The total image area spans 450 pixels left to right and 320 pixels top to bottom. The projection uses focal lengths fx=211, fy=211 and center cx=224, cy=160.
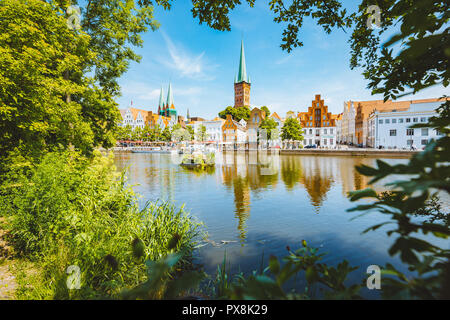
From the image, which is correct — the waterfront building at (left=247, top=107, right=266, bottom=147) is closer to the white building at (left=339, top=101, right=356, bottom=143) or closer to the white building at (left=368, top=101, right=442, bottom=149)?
the white building at (left=339, top=101, right=356, bottom=143)

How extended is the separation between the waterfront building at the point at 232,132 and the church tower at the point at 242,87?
140 feet

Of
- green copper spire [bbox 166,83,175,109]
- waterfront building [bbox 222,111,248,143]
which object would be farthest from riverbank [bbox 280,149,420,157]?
green copper spire [bbox 166,83,175,109]

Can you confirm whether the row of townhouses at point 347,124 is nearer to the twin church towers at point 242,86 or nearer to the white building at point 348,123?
the white building at point 348,123

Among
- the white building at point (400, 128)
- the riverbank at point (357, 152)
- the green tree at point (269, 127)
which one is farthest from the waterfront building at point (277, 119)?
the white building at point (400, 128)

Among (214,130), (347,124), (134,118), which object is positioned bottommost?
(214,130)

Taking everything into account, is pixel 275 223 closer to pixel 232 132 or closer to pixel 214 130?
pixel 232 132

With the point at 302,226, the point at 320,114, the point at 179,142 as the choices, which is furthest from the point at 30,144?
the point at 179,142

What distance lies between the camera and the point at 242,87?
11706cm

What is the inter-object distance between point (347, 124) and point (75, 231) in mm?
89596

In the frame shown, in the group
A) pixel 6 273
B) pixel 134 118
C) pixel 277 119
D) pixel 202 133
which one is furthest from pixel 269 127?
pixel 134 118

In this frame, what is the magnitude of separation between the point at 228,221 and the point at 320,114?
69.8 meters

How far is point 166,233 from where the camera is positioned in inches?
228

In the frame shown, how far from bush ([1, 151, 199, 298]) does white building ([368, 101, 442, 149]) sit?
58.2 meters

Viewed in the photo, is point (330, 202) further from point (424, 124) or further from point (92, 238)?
point (424, 124)
